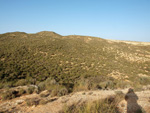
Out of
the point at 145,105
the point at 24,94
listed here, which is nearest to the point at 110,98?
the point at 145,105

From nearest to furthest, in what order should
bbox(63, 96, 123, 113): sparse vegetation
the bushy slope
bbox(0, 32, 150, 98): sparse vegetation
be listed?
bbox(63, 96, 123, 113): sparse vegetation < bbox(0, 32, 150, 98): sparse vegetation < the bushy slope

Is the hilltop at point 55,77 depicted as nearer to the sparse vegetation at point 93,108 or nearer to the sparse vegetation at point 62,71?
the sparse vegetation at point 62,71

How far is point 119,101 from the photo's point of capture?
4.79m

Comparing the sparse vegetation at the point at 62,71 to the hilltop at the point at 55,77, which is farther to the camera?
the sparse vegetation at the point at 62,71

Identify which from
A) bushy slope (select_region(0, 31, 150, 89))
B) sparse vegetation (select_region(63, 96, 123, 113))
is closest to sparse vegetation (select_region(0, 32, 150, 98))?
bushy slope (select_region(0, 31, 150, 89))

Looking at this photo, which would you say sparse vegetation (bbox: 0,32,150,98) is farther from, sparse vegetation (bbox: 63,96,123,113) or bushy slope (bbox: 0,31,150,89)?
sparse vegetation (bbox: 63,96,123,113)

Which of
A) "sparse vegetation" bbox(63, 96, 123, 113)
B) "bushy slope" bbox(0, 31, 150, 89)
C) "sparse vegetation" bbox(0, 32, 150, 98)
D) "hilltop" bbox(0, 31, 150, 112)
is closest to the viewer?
"sparse vegetation" bbox(63, 96, 123, 113)

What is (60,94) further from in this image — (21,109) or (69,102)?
(21,109)

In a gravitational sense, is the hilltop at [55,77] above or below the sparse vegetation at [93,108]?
below

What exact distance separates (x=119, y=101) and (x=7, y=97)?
6246 millimetres

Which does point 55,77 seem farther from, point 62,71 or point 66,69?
point 66,69

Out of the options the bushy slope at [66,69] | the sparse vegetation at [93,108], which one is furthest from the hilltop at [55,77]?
the sparse vegetation at [93,108]

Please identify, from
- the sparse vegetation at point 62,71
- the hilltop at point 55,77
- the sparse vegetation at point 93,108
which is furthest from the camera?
the sparse vegetation at point 62,71

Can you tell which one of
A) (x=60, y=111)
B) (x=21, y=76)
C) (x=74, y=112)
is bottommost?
(x=21, y=76)
